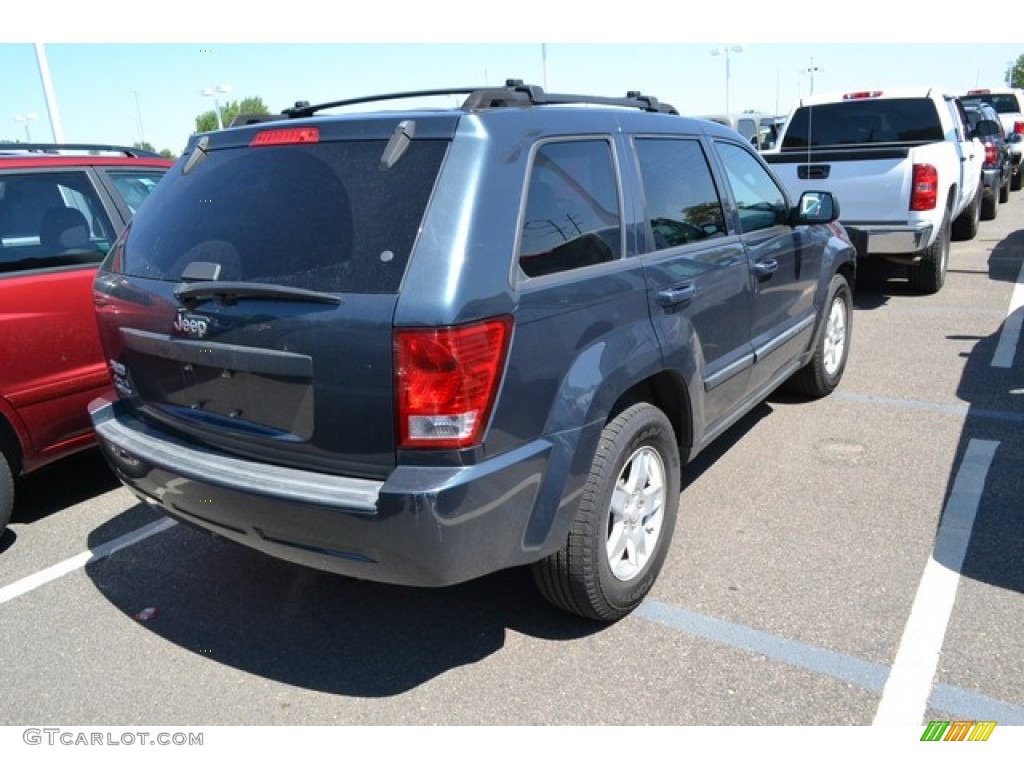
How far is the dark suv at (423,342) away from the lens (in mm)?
2285

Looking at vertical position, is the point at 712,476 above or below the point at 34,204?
below

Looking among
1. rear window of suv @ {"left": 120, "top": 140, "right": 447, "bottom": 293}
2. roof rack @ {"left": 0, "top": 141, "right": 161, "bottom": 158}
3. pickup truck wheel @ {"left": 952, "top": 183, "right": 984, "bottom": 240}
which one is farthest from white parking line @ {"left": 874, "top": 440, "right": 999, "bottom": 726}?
pickup truck wheel @ {"left": 952, "top": 183, "right": 984, "bottom": 240}

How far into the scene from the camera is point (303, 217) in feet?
8.28

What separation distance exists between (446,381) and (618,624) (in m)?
1.36

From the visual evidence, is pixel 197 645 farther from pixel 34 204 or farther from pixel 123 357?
pixel 34 204

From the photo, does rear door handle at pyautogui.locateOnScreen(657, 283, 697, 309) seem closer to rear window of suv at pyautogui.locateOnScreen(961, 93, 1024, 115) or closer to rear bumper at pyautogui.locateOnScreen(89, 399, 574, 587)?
rear bumper at pyautogui.locateOnScreen(89, 399, 574, 587)

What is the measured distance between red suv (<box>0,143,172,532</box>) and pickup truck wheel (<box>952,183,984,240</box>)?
1126cm

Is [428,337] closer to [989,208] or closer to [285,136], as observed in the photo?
[285,136]

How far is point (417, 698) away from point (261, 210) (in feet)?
5.62

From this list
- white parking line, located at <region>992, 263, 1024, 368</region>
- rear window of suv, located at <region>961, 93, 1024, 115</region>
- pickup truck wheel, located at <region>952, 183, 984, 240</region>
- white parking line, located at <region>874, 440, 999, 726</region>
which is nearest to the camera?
white parking line, located at <region>874, 440, 999, 726</region>

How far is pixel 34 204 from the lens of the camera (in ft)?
13.6

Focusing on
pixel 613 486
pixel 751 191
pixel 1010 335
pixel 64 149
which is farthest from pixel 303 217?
pixel 1010 335

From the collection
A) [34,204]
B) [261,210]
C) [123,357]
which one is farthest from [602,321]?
[34,204]

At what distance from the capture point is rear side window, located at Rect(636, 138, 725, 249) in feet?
10.5
